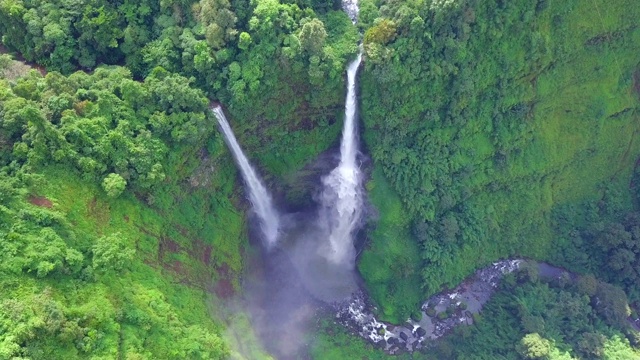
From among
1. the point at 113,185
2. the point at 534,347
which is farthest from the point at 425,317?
the point at 113,185

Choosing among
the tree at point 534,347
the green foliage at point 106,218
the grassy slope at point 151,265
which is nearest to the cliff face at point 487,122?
the tree at point 534,347

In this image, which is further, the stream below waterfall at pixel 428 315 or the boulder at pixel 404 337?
the boulder at pixel 404 337

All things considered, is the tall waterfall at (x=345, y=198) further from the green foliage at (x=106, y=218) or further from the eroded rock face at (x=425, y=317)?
the green foliage at (x=106, y=218)

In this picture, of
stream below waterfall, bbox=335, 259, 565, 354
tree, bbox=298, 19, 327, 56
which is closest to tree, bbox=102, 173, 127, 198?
tree, bbox=298, 19, 327, 56

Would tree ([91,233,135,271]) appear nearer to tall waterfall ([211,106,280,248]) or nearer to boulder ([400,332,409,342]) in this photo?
tall waterfall ([211,106,280,248])

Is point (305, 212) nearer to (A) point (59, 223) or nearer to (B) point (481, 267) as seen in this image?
(B) point (481, 267)

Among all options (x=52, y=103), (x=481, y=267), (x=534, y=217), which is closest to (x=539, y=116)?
(x=534, y=217)

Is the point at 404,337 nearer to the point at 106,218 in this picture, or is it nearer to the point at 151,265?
the point at 151,265
